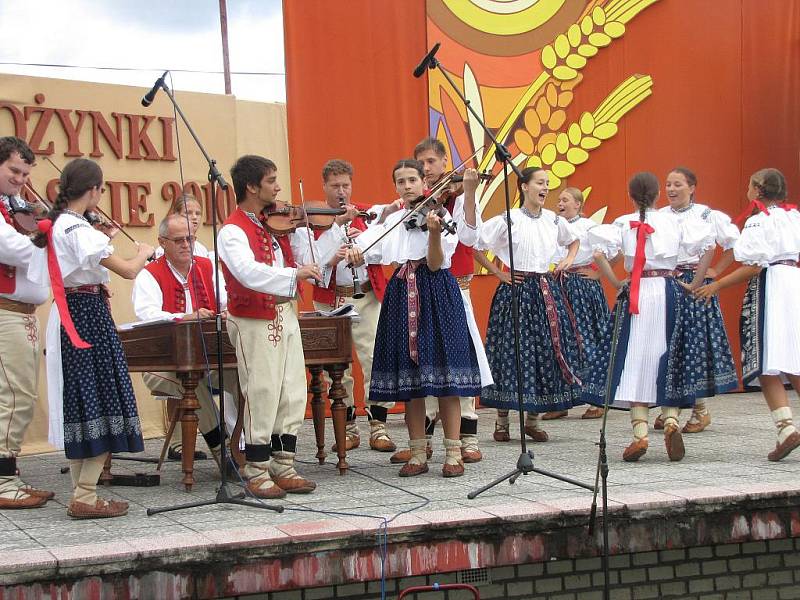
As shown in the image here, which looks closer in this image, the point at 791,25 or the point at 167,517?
the point at 167,517

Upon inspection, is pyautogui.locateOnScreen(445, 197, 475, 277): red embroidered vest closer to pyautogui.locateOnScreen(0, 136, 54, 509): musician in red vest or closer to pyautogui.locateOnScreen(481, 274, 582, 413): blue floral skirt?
pyautogui.locateOnScreen(481, 274, 582, 413): blue floral skirt

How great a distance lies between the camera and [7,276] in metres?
4.77

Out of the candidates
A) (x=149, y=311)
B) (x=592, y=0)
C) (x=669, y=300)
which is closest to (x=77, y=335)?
(x=149, y=311)

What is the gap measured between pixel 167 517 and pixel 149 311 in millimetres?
1634

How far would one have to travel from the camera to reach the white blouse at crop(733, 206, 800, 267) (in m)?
5.69

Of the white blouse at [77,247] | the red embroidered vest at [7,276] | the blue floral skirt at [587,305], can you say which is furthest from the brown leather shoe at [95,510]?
the blue floral skirt at [587,305]

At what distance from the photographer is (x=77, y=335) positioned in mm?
4312

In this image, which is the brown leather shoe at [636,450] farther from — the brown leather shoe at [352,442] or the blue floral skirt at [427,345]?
the brown leather shoe at [352,442]

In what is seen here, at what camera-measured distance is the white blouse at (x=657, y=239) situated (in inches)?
225

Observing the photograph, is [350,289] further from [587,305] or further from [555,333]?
[587,305]

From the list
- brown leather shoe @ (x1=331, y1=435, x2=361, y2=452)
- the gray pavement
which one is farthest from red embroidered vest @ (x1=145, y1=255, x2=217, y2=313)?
brown leather shoe @ (x1=331, y1=435, x2=361, y2=452)

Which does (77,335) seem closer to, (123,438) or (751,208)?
(123,438)

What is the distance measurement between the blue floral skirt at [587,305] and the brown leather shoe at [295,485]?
3043 mm

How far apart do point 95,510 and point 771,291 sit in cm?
360
